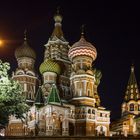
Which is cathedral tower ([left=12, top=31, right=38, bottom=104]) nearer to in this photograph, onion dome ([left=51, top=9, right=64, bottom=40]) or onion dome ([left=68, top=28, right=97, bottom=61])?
onion dome ([left=51, top=9, right=64, bottom=40])

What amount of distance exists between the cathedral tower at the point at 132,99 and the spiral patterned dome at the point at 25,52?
15.9 m

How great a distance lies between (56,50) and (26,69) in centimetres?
469

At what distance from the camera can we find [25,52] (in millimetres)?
50125

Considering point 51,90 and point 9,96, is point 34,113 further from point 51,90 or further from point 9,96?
point 9,96

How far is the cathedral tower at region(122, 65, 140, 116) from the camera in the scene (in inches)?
2259

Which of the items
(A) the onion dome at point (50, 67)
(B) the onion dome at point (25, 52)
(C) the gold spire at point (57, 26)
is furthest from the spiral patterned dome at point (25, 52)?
(C) the gold spire at point (57, 26)

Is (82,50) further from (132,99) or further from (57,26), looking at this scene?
(132,99)

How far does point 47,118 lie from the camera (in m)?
40.1

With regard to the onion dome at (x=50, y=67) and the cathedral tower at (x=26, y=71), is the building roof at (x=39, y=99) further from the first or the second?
the onion dome at (x=50, y=67)

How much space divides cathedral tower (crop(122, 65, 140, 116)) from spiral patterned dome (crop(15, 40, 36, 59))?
15927 millimetres

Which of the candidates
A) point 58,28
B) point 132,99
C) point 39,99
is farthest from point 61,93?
point 132,99

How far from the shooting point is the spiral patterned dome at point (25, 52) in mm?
50125

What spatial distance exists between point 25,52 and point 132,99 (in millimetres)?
17563

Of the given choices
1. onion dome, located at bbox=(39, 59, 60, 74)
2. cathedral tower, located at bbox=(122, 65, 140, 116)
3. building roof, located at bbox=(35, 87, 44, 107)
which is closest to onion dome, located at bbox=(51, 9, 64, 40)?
onion dome, located at bbox=(39, 59, 60, 74)
